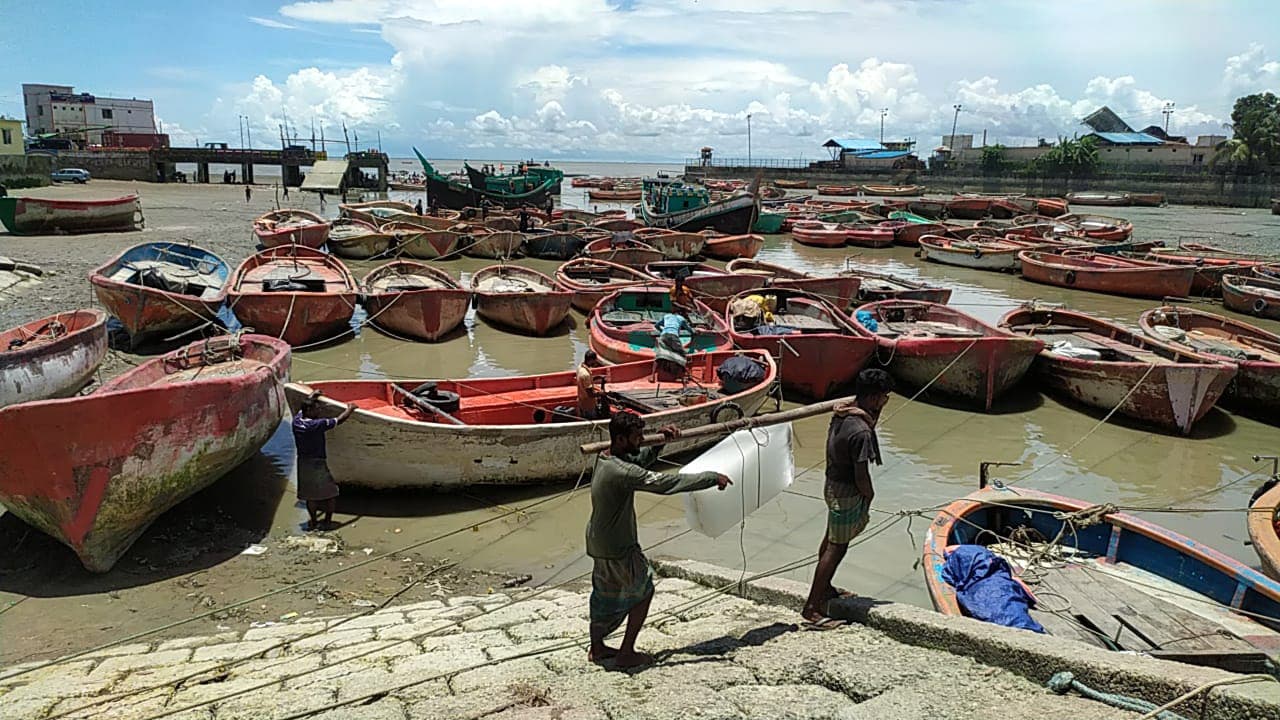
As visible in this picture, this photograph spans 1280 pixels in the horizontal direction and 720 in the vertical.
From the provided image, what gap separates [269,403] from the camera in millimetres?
8141

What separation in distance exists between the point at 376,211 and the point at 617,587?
3038 cm

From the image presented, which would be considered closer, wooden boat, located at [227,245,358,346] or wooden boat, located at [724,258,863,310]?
wooden boat, located at [227,245,358,346]

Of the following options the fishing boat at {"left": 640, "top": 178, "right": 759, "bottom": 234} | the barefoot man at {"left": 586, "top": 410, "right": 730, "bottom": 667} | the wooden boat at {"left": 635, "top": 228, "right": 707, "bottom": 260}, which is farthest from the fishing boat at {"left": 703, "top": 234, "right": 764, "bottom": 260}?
the barefoot man at {"left": 586, "top": 410, "right": 730, "bottom": 667}

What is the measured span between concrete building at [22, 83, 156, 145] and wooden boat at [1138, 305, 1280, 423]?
88.3 metres

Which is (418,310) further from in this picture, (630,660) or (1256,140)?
(1256,140)

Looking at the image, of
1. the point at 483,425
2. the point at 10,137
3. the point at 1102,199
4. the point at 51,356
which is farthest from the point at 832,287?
the point at 10,137

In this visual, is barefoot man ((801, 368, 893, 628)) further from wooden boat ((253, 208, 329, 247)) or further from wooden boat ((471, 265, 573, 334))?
wooden boat ((253, 208, 329, 247))

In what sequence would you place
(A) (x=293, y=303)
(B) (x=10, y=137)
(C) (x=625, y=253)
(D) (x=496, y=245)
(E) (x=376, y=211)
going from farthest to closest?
(B) (x=10, y=137) → (E) (x=376, y=211) → (D) (x=496, y=245) → (C) (x=625, y=253) → (A) (x=293, y=303)

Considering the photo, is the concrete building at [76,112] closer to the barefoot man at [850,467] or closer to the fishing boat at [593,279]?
the fishing boat at [593,279]

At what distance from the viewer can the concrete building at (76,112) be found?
250 ft

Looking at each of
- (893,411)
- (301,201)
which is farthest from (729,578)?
(301,201)

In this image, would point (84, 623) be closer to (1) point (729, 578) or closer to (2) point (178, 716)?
(2) point (178, 716)

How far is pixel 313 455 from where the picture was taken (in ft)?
24.5

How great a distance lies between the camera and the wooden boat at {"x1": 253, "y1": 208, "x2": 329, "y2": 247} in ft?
73.3
